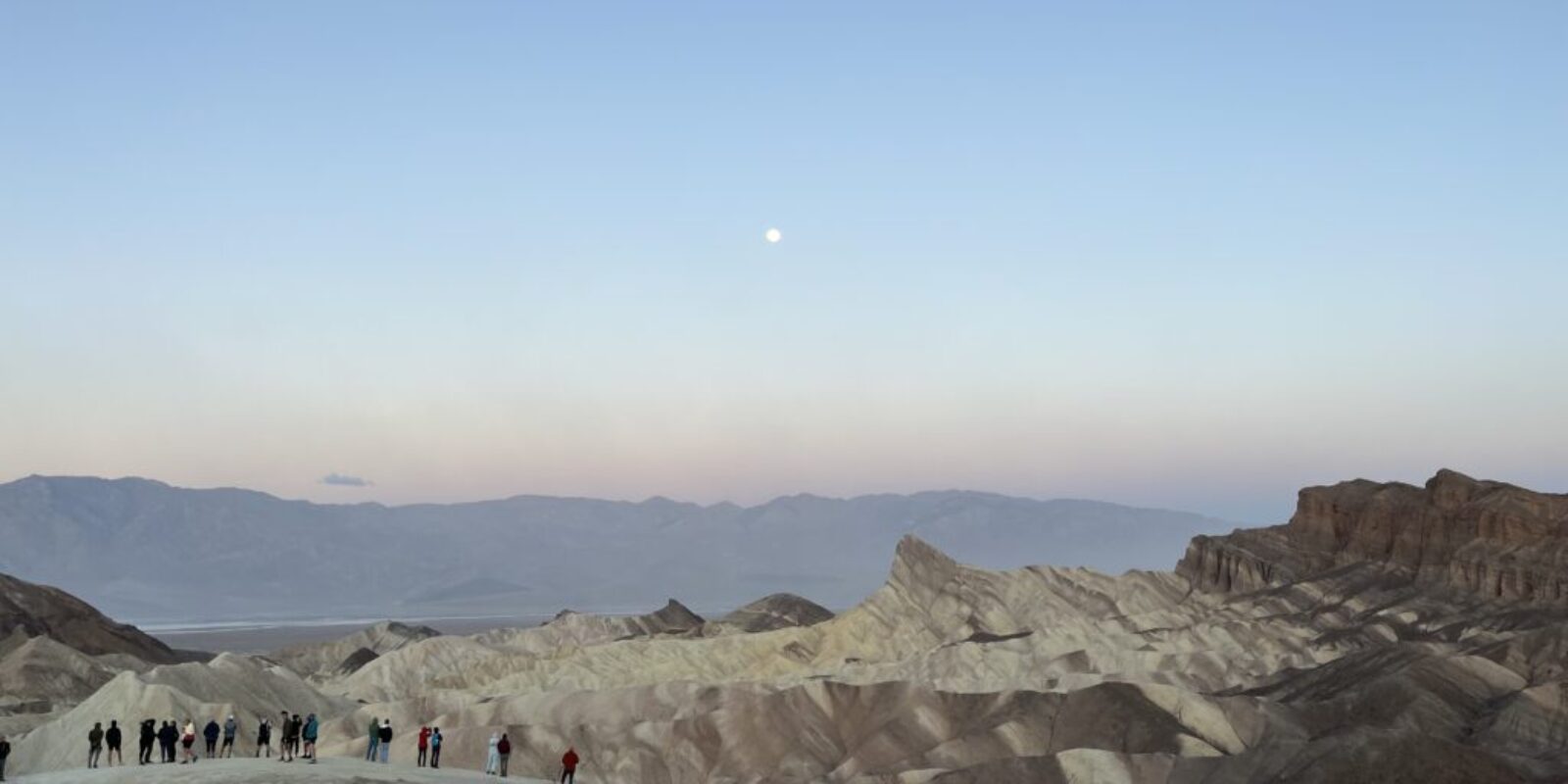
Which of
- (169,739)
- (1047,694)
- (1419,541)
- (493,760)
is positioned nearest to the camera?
(169,739)

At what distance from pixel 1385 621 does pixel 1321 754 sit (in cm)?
6471

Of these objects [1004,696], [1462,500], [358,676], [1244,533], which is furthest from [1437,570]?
[358,676]

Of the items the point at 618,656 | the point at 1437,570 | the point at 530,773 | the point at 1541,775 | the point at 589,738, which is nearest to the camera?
the point at 1541,775

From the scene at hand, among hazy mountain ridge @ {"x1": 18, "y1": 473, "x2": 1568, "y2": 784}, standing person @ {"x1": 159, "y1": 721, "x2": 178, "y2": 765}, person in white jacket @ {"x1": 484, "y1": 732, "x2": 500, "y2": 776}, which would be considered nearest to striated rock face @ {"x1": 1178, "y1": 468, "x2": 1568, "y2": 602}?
hazy mountain ridge @ {"x1": 18, "y1": 473, "x2": 1568, "y2": 784}

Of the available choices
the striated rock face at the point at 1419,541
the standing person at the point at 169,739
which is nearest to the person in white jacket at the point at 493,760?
the standing person at the point at 169,739

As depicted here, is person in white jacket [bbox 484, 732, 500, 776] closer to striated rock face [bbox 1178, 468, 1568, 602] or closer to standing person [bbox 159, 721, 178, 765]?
standing person [bbox 159, 721, 178, 765]

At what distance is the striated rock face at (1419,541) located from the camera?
144375 millimetres

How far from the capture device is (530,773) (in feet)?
310

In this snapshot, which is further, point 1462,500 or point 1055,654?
point 1462,500

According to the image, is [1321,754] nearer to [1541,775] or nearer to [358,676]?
[1541,775]

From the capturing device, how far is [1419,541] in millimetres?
160750

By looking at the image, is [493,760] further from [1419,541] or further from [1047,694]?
[1419,541]

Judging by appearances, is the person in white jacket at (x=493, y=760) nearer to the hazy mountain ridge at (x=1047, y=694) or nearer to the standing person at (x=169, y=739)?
the standing person at (x=169, y=739)

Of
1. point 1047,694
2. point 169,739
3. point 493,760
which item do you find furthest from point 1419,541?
point 169,739
